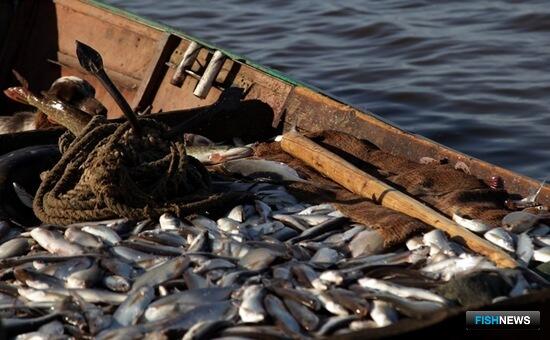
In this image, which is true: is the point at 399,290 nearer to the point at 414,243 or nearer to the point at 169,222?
the point at 414,243

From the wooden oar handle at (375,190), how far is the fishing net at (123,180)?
35.9 inches

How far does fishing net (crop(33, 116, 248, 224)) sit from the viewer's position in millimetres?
6871

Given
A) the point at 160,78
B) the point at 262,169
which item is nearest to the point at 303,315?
the point at 262,169

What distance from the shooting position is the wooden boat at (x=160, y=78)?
26.7ft

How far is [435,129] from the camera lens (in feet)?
40.8

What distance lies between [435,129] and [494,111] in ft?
3.14

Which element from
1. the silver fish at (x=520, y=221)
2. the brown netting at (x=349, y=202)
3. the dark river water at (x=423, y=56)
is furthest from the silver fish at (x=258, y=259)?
the dark river water at (x=423, y=56)

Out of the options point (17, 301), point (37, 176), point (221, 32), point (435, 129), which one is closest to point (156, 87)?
point (37, 176)

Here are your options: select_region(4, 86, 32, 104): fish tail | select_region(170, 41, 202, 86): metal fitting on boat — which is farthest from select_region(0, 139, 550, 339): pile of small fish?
select_region(170, 41, 202, 86): metal fitting on boat

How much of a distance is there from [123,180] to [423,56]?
8.67 metres

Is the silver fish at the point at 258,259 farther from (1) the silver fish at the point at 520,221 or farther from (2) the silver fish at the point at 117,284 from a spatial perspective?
(1) the silver fish at the point at 520,221

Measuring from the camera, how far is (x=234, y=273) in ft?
19.3

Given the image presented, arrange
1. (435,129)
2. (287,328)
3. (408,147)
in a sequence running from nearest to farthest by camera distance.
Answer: (287,328) → (408,147) → (435,129)

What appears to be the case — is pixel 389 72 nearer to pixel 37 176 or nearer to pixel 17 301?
pixel 37 176
